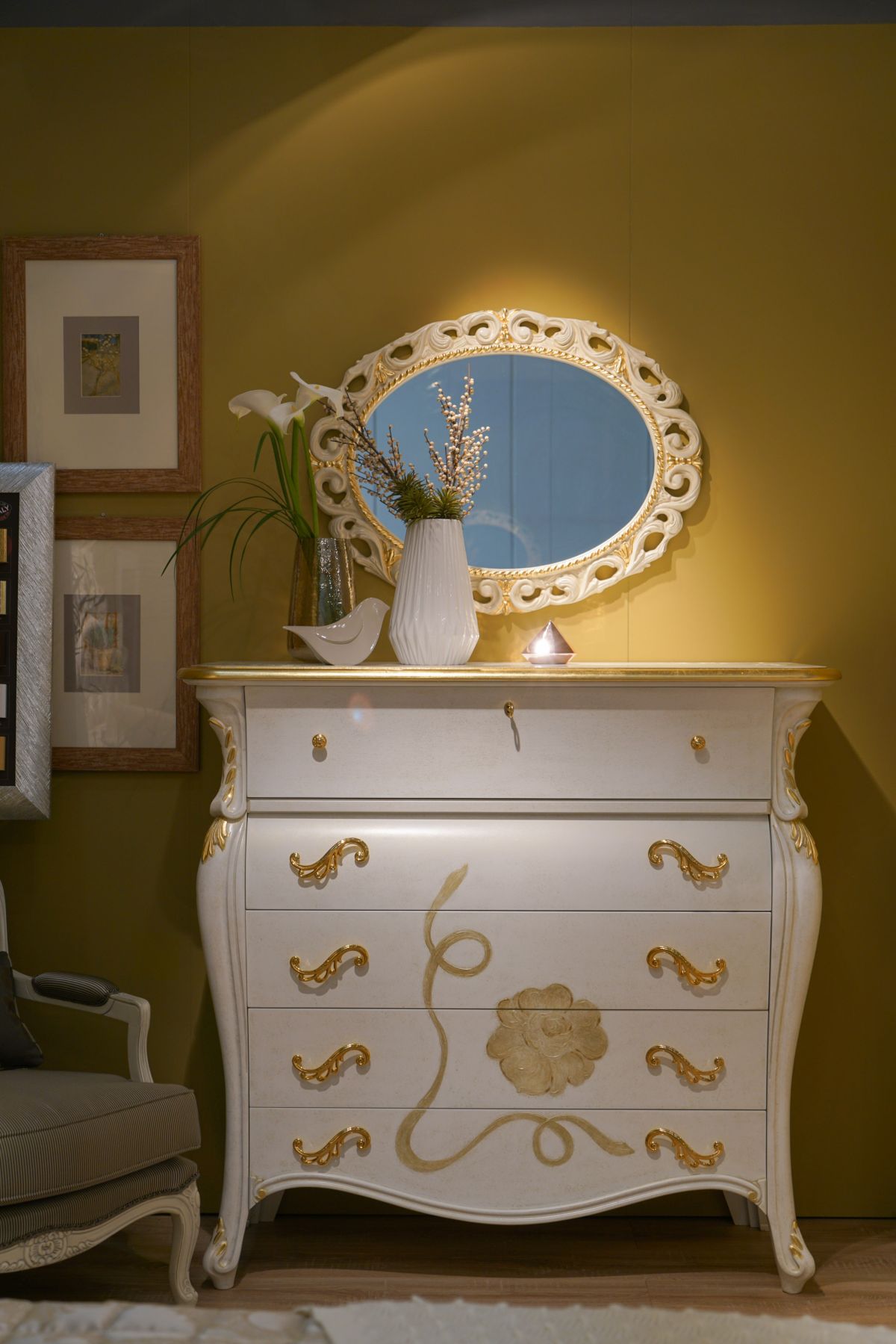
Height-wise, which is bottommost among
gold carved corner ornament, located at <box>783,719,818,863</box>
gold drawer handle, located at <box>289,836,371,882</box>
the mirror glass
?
gold drawer handle, located at <box>289,836,371,882</box>

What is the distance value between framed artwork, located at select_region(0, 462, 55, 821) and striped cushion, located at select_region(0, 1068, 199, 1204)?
73cm

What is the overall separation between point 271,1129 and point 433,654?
1.04 m

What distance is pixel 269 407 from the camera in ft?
8.02

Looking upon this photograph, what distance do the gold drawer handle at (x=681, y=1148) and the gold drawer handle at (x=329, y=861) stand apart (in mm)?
802

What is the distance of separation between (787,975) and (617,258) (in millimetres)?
1753

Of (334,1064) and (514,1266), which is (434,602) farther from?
(514,1266)

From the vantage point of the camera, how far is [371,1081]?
2.15 m

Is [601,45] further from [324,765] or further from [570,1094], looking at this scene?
[570,1094]

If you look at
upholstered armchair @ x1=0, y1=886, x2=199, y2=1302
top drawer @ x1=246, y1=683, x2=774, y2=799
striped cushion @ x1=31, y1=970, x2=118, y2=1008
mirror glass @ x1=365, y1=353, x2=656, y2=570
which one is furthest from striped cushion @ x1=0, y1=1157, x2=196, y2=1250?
mirror glass @ x1=365, y1=353, x2=656, y2=570

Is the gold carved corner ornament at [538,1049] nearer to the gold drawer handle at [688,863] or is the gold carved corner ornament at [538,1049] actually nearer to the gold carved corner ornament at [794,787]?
the gold drawer handle at [688,863]

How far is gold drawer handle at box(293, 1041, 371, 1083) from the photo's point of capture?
84.6 inches

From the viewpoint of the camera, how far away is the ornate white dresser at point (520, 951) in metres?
2.14

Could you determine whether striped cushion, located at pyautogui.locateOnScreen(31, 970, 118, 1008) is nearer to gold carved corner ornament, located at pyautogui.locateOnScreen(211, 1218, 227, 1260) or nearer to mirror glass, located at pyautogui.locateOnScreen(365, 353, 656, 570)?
gold carved corner ornament, located at pyautogui.locateOnScreen(211, 1218, 227, 1260)

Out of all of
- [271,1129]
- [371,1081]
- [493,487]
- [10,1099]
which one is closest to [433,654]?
[493,487]
